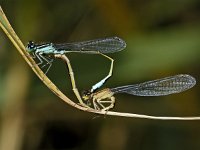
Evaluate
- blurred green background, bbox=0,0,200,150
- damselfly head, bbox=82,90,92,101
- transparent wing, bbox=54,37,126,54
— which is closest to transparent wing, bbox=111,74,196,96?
damselfly head, bbox=82,90,92,101

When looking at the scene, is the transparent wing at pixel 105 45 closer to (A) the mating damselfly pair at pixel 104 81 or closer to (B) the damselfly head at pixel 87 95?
(A) the mating damselfly pair at pixel 104 81

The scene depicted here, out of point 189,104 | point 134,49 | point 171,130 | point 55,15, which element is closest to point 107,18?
point 134,49

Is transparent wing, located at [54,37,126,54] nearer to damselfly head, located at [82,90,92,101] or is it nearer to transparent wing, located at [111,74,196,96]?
transparent wing, located at [111,74,196,96]

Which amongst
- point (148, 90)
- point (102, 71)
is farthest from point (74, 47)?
point (102, 71)

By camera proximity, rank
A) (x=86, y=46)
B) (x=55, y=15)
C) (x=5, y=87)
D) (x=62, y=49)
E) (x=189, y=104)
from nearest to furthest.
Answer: (x=62, y=49) < (x=86, y=46) < (x=5, y=87) < (x=189, y=104) < (x=55, y=15)

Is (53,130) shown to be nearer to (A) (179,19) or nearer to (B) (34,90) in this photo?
(B) (34,90)

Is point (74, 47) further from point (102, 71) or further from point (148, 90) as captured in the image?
point (102, 71)

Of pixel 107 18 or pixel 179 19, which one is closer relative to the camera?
pixel 107 18
